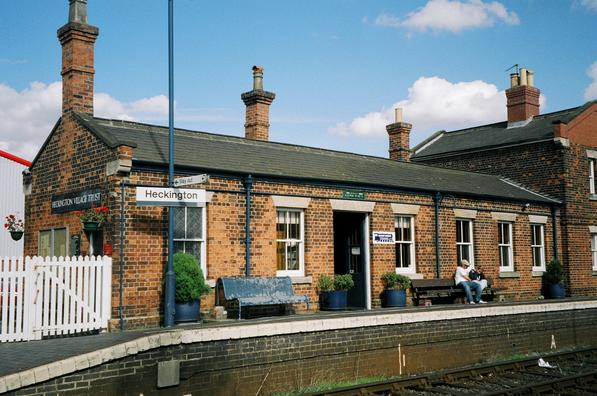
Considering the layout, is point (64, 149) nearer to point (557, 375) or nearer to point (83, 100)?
point (83, 100)

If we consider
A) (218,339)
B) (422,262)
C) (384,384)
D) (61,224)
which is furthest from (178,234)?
(422,262)

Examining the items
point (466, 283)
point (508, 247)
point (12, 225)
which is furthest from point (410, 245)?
point (12, 225)

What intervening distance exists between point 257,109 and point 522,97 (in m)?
13.0

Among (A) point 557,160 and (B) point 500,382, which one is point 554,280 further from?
(B) point 500,382

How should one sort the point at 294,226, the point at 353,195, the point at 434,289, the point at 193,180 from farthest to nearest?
the point at 434,289
the point at 353,195
the point at 294,226
the point at 193,180

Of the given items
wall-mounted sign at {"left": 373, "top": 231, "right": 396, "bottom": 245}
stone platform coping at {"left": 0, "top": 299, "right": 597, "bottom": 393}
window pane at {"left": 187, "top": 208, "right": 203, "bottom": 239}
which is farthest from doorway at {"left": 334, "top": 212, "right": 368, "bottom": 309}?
window pane at {"left": 187, "top": 208, "right": 203, "bottom": 239}

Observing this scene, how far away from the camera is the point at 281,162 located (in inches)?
646

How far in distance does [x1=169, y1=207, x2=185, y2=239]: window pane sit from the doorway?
5.39 metres

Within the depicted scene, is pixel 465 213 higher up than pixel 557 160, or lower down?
lower down

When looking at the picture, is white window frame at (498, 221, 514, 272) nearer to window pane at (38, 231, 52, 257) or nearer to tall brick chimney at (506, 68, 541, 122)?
tall brick chimney at (506, 68, 541, 122)

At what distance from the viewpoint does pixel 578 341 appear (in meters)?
16.1

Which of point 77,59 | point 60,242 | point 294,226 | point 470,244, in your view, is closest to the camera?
point 60,242

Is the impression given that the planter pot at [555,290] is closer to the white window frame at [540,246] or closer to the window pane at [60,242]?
the white window frame at [540,246]

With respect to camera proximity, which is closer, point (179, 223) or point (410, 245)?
point (179, 223)
